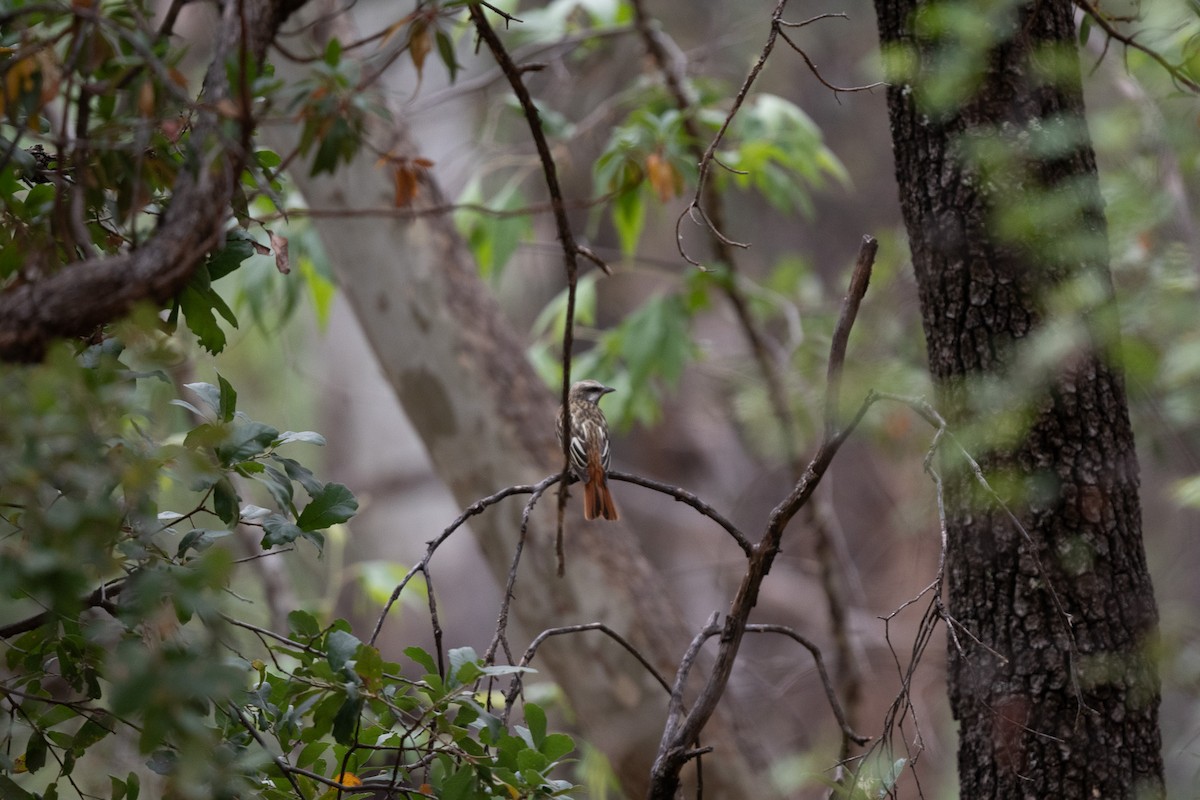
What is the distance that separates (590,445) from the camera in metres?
3.20

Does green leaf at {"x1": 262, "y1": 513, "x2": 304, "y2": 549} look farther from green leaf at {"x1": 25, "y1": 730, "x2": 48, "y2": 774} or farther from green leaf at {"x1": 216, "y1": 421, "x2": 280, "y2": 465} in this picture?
green leaf at {"x1": 25, "y1": 730, "x2": 48, "y2": 774}

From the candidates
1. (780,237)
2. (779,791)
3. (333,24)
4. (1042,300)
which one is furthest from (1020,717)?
(780,237)

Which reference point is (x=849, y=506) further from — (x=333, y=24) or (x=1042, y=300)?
(x=1042, y=300)

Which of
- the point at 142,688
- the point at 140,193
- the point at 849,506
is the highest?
the point at 849,506

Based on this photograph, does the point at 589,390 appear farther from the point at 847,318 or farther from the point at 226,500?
the point at 226,500

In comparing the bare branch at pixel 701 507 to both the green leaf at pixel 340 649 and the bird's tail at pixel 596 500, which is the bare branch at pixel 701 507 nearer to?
the green leaf at pixel 340 649

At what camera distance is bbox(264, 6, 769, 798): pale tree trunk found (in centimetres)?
299

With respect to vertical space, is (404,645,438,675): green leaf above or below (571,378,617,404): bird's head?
below

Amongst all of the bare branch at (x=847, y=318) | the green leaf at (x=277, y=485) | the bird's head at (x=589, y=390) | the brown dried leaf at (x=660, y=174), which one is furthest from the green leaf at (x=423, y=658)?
the bird's head at (x=589, y=390)

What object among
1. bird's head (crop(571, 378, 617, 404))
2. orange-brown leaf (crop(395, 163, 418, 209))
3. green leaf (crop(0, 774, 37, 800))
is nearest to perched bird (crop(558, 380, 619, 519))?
bird's head (crop(571, 378, 617, 404))

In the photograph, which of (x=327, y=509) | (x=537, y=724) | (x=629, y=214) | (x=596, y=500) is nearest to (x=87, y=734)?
(x=327, y=509)

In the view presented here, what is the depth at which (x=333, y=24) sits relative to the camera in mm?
3314

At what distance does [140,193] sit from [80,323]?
0.24 meters

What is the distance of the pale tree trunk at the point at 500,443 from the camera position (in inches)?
118
